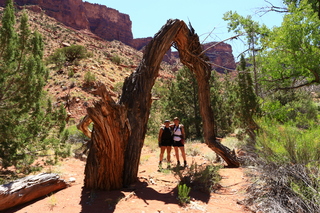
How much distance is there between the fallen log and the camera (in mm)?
3466

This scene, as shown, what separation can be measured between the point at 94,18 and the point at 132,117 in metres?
96.3

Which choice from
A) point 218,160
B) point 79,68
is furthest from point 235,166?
point 79,68

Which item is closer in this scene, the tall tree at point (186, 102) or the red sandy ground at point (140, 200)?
the red sandy ground at point (140, 200)

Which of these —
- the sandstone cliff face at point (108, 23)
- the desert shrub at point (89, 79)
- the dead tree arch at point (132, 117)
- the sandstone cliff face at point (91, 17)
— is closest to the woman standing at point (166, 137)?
the dead tree arch at point (132, 117)

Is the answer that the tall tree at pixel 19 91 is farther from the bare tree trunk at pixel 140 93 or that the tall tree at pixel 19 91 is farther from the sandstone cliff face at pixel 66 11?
the sandstone cliff face at pixel 66 11

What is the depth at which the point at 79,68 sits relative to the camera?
28719 millimetres

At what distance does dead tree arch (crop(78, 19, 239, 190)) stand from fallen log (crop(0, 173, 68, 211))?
66 centimetres

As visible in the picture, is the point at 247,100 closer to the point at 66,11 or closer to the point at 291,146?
the point at 291,146

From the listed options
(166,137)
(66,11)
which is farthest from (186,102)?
(66,11)

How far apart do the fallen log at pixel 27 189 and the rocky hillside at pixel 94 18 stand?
6483cm

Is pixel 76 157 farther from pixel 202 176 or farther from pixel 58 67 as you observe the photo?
pixel 58 67

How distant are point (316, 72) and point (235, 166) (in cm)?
388

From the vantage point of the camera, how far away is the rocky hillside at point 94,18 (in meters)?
71.4

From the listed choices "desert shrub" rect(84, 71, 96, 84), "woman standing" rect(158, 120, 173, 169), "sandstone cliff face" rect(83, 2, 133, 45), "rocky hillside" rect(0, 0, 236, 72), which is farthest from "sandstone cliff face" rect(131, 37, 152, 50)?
"woman standing" rect(158, 120, 173, 169)
